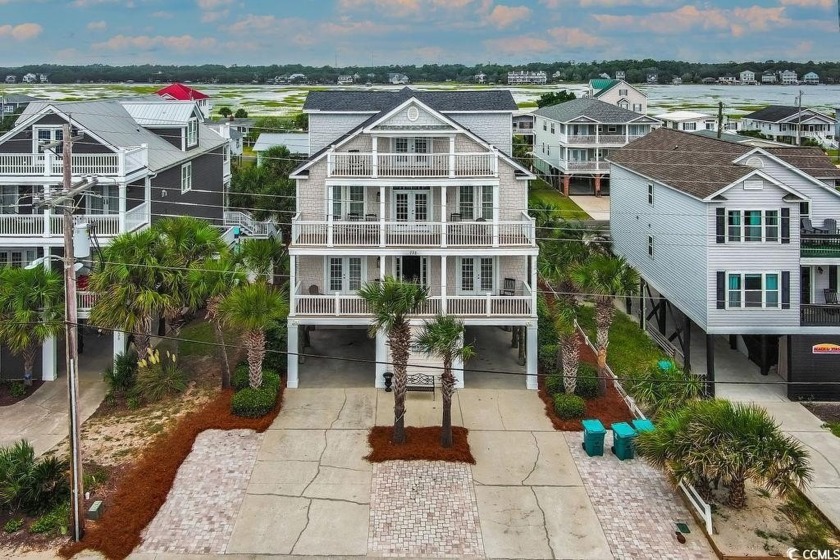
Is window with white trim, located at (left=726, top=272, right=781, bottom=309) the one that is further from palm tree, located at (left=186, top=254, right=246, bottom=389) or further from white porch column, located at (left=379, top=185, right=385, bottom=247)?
palm tree, located at (left=186, top=254, right=246, bottom=389)

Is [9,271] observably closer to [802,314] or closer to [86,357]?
[86,357]

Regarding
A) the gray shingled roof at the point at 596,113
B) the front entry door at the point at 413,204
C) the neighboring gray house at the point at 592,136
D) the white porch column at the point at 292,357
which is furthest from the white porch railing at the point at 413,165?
the gray shingled roof at the point at 596,113

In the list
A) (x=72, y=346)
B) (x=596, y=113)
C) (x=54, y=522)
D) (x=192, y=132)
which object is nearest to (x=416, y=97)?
(x=192, y=132)

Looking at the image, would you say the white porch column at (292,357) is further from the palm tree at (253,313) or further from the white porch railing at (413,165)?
the white porch railing at (413,165)

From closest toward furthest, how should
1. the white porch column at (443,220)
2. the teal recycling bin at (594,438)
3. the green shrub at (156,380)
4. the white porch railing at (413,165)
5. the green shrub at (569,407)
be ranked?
the teal recycling bin at (594,438) < the green shrub at (569,407) < the green shrub at (156,380) < the white porch column at (443,220) < the white porch railing at (413,165)

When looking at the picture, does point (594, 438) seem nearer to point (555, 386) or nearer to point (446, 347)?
point (555, 386)

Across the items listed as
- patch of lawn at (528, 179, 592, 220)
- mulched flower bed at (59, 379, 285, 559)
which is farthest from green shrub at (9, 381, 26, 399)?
patch of lawn at (528, 179, 592, 220)
